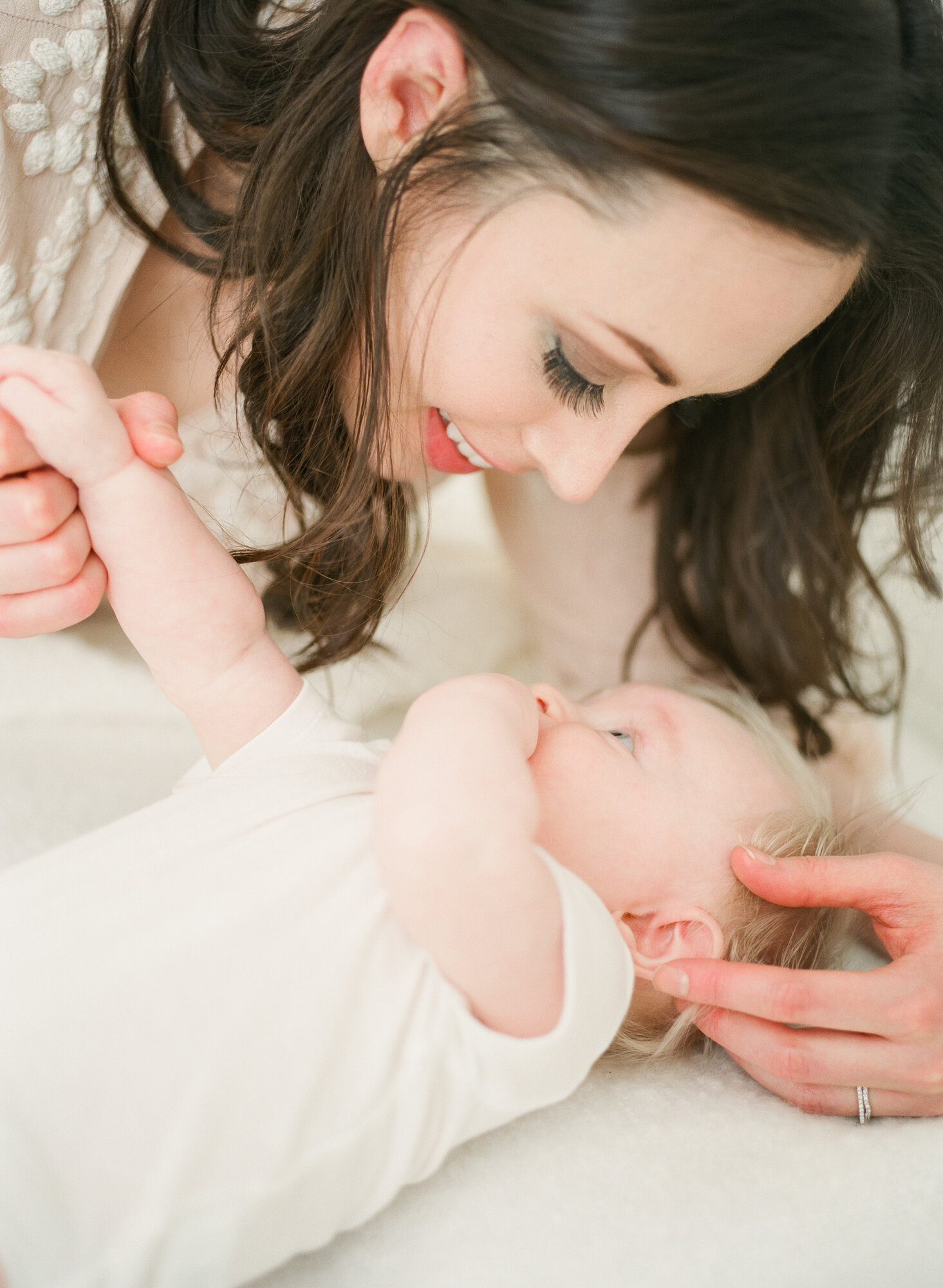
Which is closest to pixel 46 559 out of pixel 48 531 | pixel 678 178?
pixel 48 531

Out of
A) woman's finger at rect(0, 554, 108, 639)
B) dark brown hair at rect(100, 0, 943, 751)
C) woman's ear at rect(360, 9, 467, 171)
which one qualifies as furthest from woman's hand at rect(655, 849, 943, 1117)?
woman's ear at rect(360, 9, 467, 171)

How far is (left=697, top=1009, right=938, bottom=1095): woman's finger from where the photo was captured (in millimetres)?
883

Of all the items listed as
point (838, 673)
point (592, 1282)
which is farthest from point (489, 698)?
point (838, 673)

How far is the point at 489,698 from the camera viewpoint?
0.83 m

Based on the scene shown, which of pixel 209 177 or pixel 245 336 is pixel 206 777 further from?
pixel 209 177

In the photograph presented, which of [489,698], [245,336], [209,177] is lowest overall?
[489,698]

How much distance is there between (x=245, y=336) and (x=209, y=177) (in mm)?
226

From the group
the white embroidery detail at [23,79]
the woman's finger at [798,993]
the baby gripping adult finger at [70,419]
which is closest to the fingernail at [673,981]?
the woman's finger at [798,993]

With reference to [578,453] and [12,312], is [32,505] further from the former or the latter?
[578,453]

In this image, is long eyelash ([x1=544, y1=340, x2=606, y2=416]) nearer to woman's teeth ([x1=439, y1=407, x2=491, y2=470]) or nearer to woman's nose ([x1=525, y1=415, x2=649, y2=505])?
woman's nose ([x1=525, y1=415, x2=649, y2=505])

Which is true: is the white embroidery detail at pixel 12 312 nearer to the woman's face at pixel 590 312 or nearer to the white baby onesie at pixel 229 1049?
→ the woman's face at pixel 590 312

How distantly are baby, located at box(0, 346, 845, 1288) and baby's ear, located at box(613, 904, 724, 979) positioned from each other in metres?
0.16

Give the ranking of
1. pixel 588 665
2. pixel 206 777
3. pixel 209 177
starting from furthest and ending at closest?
pixel 588 665 < pixel 209 177 < pixel 206 777

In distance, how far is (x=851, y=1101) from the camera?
36.5 inches
